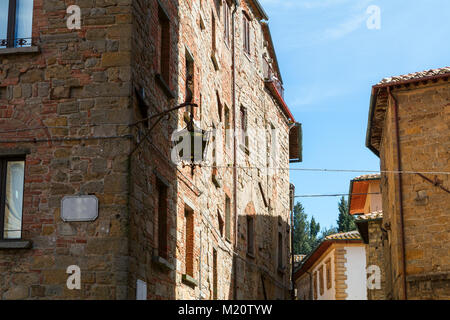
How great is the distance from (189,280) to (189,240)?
1.02 metres

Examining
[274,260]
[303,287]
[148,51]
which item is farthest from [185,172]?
[303,287]

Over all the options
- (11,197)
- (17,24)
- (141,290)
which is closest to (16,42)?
(17,24)

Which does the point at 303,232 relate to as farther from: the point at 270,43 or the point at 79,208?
the point at 79,208

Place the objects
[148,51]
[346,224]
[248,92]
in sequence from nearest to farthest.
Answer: [148,51] → [248,92] → [346,224]

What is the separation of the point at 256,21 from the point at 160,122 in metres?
14.0

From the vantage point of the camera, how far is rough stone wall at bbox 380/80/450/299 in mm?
18031

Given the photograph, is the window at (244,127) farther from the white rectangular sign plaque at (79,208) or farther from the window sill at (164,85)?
the white rectangular sign plaque at (79,208)

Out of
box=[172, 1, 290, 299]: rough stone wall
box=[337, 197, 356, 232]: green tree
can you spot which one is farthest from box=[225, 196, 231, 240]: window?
box=[337, 197, 356, 232]: green tree

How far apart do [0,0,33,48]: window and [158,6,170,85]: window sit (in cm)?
266

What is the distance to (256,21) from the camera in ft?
84.8

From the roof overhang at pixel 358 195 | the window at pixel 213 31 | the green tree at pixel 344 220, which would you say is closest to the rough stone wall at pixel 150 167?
the window at pixel 213 31

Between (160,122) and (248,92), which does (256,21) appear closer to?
(248,92)

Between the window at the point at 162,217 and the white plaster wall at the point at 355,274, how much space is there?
2253 centimetres

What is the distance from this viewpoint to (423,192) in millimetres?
18672
